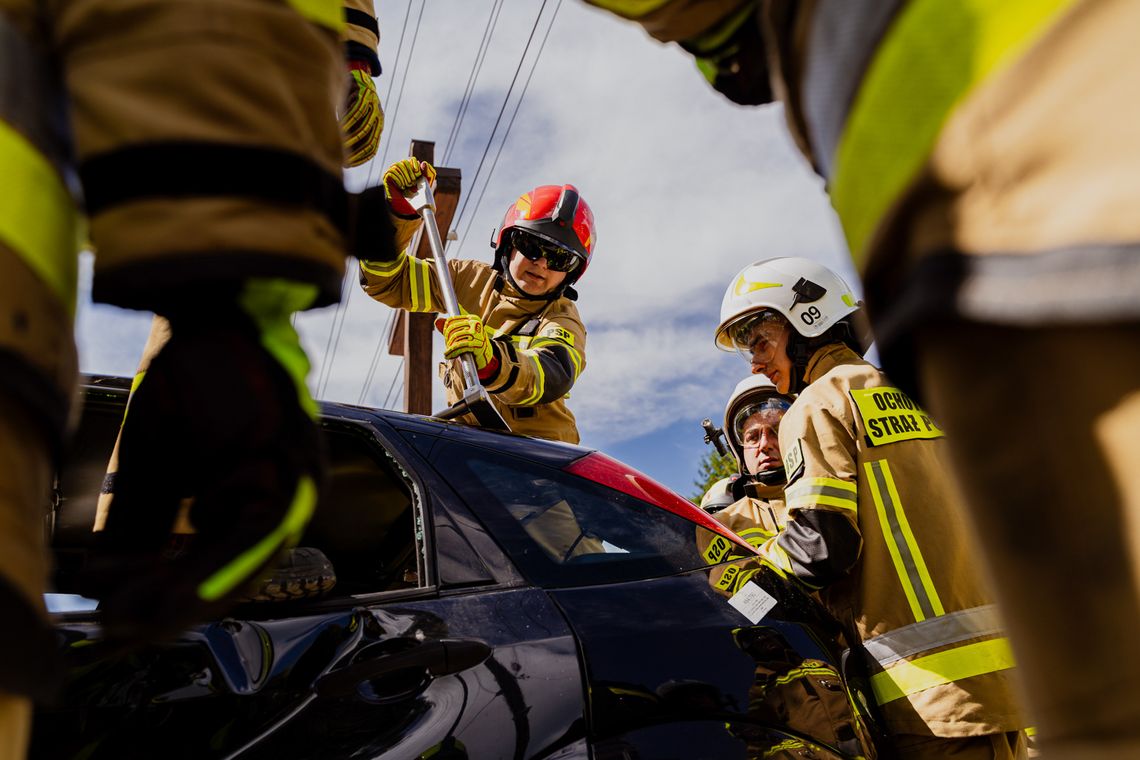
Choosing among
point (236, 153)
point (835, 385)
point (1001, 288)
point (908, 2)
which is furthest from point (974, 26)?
point (835, 385)

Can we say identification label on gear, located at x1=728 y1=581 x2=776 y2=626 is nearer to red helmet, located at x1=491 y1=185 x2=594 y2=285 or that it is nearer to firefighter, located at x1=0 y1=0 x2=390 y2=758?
firefighter, located at x1=0 y1=0 x2=390 y2=758

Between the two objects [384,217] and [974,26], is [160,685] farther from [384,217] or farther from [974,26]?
[974,26]

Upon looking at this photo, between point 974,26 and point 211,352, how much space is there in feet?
2.12

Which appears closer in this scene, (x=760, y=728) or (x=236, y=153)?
(x=236, y=153)

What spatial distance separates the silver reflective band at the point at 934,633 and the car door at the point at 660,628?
1.63ft

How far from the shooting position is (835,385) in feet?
10.2

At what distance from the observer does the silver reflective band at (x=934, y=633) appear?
8.97 ft

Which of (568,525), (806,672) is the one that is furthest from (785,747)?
(568,525)

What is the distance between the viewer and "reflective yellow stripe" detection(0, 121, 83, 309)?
702mm

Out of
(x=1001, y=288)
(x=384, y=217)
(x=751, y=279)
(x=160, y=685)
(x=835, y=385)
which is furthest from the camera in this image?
(x=751, y=279)

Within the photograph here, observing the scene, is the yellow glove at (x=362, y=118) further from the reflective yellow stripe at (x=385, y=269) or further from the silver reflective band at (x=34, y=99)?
the silver reflective band at (x=34, y=99)

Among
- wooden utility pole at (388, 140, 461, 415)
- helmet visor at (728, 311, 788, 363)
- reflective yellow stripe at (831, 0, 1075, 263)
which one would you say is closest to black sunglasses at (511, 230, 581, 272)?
helmet visor at (728, 311, 788, 363)

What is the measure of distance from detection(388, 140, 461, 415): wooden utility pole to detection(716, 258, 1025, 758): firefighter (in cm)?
504

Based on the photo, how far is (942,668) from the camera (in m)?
2.70
